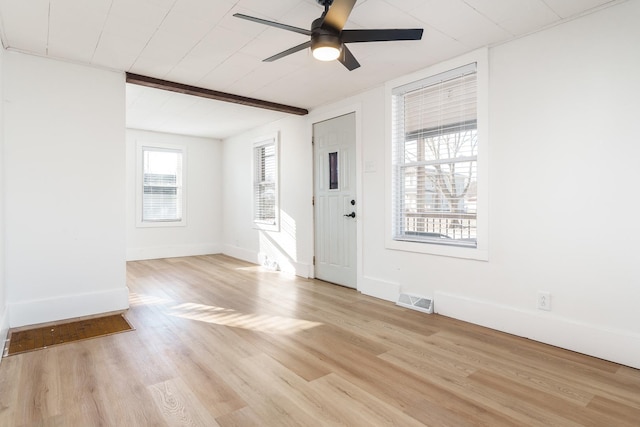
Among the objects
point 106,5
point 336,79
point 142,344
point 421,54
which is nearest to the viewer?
point 106,5

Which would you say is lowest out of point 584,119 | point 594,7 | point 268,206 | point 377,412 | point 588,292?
point 377,412

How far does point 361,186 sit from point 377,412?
2801 millimetres

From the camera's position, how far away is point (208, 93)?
13.6 ft

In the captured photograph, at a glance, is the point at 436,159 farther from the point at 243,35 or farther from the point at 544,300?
the point at 243,35

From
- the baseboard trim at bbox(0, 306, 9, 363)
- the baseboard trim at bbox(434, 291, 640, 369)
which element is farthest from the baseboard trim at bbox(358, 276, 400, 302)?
the baseboard trim at bbox(0, 306, 9, 363)

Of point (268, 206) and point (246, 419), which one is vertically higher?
point (268, 206)

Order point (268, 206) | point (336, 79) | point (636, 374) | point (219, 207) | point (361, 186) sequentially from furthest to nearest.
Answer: point (219, 207), point (268, 206), point (361, 186), point (336, 79), point (636, 374)

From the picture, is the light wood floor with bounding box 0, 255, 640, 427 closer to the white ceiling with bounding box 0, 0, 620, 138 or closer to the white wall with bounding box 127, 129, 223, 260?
the white ceiling with bounding box 0, 0, 620, 138

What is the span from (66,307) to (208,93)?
2.69m

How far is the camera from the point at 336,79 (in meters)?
3.83

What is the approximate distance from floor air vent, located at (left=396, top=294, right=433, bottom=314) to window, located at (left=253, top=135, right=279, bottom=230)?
8.87ft

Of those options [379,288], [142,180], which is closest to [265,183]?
[142,180]

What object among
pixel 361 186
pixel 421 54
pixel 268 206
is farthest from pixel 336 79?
pixel 268 206

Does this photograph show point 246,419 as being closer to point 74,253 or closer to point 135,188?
point 74,253
